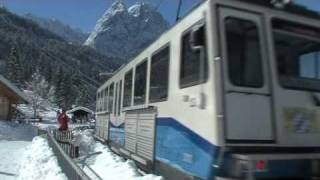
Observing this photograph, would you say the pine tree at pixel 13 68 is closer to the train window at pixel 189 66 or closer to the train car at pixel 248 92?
the train window at pixel 189 66

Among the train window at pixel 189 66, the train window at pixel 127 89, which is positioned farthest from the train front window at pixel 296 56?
the train window at pixel 127 89

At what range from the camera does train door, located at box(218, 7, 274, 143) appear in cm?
792

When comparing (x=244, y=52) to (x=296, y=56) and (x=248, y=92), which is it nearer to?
(x=248, y=92)

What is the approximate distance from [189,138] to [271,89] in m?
1.50

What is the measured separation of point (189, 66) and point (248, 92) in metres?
1.37

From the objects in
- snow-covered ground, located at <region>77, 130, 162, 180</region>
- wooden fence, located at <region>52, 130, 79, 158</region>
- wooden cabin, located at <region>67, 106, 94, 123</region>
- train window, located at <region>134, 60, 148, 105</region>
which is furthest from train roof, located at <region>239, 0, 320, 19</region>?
wooden cabin, located at <region>67, 106, 94, 123</region>

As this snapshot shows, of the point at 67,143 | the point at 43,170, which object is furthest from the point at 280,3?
the point at 67,143

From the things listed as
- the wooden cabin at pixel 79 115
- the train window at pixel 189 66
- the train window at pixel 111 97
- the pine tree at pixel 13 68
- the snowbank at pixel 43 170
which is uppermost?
the pine tree at pixel 13 68

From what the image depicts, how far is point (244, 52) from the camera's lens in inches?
327

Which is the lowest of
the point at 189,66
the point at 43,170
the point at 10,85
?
the point at 43,170

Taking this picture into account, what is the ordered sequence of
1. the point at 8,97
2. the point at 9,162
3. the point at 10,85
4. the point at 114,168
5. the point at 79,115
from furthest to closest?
1. the point at 79,115
2. the point at 8,97
3. the point at 10,85
4. the point at 9,162
5. the point at 114,168

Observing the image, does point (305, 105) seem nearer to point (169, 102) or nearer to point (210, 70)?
point (210, 70)

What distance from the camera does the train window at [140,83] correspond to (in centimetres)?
1273

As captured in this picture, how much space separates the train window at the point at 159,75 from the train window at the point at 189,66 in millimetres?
957
